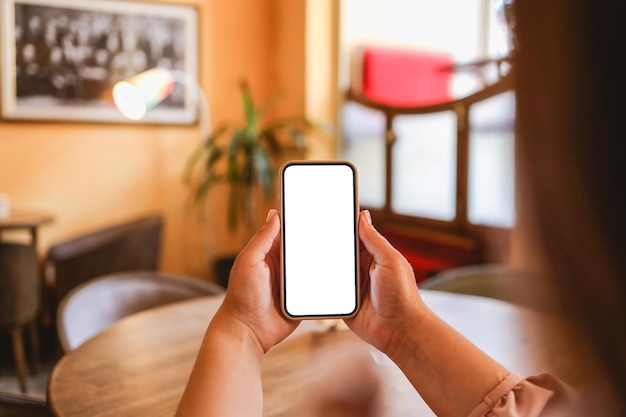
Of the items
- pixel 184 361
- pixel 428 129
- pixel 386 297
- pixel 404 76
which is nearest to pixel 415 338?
pixel 386 297

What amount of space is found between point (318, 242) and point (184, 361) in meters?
0.45

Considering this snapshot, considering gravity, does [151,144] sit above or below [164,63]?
below

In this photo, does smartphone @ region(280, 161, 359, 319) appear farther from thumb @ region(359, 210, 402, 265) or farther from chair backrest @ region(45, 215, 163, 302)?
chair backrest @ region(45, 215, 163, 302)

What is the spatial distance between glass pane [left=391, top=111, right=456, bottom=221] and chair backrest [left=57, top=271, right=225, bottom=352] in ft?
5.78

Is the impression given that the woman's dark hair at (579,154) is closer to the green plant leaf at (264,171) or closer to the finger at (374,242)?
the finger at (374,242)

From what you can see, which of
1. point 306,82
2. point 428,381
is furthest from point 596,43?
point 306,82

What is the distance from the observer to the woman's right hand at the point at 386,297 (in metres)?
0.73

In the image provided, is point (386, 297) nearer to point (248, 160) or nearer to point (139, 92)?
point (139, 92)

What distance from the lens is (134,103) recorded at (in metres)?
3.04

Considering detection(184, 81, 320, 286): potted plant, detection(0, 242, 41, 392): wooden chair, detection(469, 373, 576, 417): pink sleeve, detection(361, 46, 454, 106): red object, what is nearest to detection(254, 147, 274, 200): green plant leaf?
detection(184, 81, 320, 286): potted plant

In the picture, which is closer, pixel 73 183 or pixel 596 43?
pixel 596 43

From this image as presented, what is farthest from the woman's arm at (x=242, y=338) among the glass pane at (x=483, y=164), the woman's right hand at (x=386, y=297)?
the glass pane at (x=483, y=164)

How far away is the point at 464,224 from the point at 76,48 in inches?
102

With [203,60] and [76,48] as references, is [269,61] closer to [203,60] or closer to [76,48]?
[203,60]
